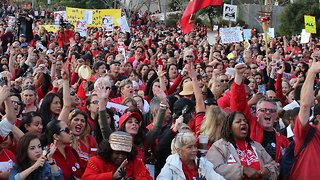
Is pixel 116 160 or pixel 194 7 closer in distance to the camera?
pixel 116 160

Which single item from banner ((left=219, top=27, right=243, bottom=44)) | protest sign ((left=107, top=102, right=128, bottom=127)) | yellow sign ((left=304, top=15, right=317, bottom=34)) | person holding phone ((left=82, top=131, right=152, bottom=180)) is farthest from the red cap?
yellow sign ((left=304, top=15, right=317, bottom=34))

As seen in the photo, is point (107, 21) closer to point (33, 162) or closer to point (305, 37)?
point (305, 37)

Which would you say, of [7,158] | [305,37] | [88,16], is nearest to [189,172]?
[7,158]

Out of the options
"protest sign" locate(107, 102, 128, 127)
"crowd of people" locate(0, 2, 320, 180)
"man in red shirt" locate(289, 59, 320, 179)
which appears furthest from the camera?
"protest sign" locate(107, 102, 128, 127)

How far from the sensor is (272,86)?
12.9 m

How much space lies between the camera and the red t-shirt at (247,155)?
7.00m

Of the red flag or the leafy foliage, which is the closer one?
the red flag

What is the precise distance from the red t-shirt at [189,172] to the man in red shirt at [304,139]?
101 cm

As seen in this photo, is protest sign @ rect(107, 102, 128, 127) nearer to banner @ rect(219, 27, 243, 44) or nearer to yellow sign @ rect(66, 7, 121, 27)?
banner @ rect(219, 27, 243, 44)

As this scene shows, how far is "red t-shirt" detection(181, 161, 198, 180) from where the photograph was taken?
263 inches

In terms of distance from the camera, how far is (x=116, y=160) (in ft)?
21.9


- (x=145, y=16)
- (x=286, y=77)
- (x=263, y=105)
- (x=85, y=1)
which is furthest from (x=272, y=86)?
(x=85, y=1)

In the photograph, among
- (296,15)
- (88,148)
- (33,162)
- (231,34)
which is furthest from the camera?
(296,15)

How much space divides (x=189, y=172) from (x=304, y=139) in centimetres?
116
